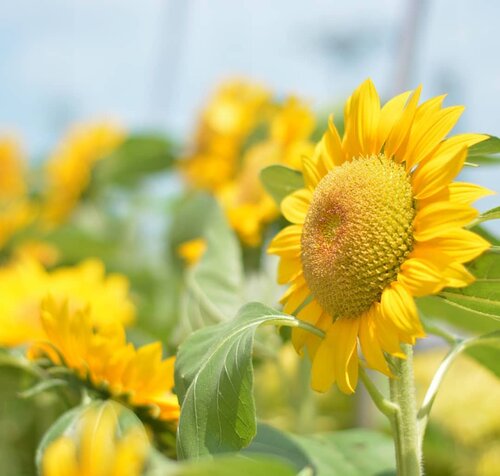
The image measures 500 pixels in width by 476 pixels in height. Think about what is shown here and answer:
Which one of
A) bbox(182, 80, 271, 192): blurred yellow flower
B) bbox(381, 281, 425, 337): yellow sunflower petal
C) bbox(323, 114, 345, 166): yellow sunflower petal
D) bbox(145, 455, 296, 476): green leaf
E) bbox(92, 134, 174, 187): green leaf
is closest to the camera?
bbox(145, 455, 296, 476): green leaf

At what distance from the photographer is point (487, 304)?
19.8 inches

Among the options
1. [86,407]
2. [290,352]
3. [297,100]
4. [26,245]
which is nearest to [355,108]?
[86,407]

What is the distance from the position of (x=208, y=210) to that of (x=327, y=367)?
0.61m

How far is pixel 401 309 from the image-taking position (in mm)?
465

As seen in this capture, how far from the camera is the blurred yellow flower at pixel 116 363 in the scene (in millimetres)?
596

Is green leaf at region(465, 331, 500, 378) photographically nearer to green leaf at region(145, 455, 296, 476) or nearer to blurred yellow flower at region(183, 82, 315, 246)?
green leaf at region(145, 455, 296, 476)

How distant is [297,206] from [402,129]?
0.32 feet

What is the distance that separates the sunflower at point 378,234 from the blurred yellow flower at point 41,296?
1.44 ft

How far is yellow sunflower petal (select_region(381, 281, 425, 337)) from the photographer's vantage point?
455 mm

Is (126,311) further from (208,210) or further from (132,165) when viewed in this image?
(132,165)

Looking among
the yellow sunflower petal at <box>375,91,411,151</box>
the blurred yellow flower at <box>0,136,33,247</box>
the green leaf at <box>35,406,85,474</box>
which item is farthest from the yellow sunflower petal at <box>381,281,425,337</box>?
the blurred yellow flower at <box>0,136,33,247</box>

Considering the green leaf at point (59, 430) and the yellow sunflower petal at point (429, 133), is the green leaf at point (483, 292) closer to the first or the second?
the yellow sunflower petal at point (429, 133)

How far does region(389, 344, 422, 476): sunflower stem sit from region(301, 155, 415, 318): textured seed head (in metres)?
0.04

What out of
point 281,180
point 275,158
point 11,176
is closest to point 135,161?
point 11,176
